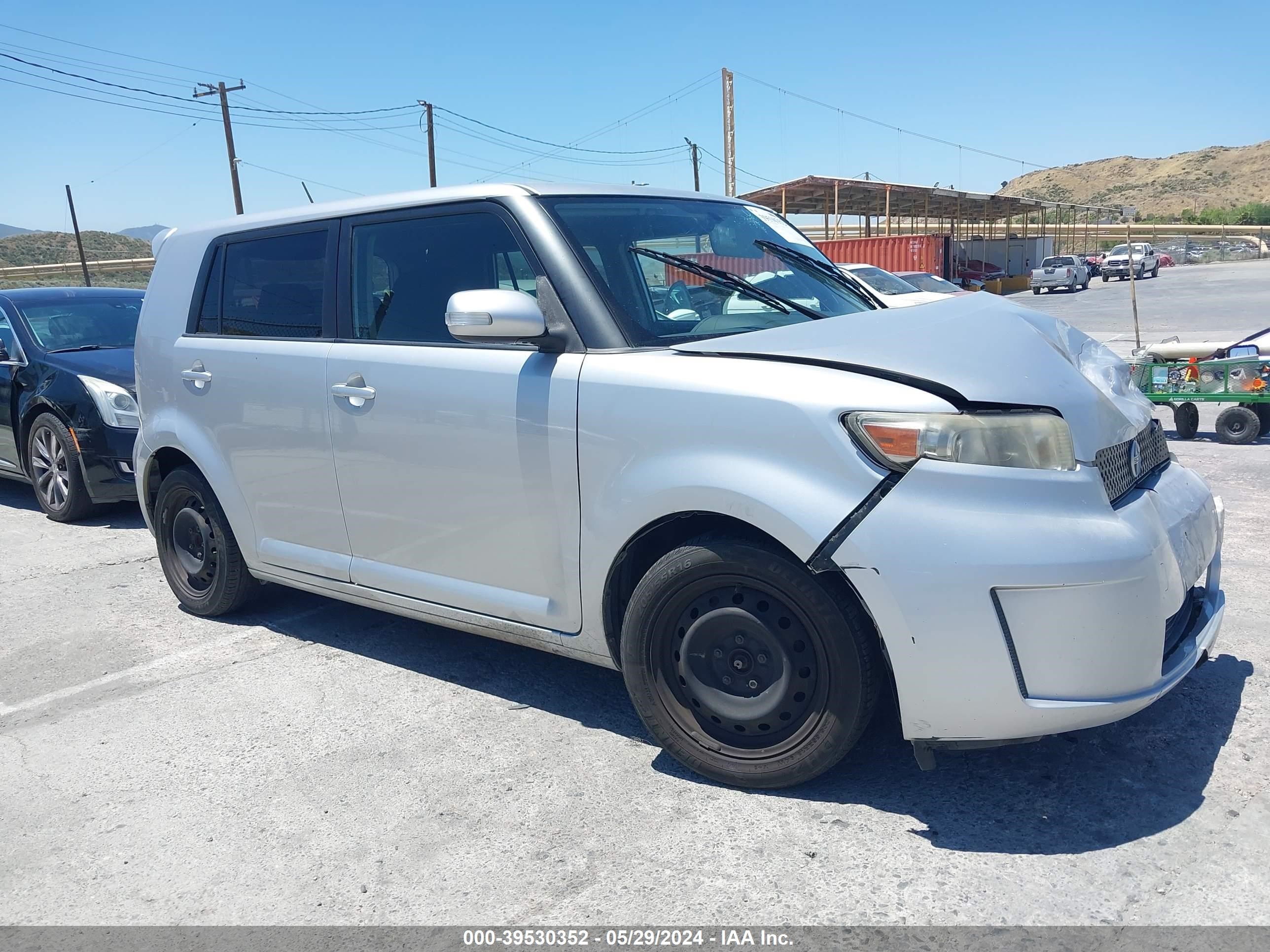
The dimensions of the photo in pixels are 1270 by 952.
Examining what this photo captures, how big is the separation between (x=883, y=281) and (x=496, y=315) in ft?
60.1

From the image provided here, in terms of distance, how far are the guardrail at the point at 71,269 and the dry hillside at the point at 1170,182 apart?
8475cm

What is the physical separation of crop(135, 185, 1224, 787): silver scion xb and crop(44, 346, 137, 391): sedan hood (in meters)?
3.32

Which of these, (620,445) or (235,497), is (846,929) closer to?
(620,445)

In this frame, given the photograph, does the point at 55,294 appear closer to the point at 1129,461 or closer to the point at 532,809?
the point at 532,809

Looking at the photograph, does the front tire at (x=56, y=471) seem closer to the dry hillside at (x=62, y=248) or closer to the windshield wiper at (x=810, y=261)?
the windshield wiper at (x=810, y=261)

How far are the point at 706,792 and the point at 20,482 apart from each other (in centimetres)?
833

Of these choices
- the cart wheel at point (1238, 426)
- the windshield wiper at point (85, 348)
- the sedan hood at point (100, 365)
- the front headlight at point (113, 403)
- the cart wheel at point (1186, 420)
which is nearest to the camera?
the front headlight at point (113, 403)

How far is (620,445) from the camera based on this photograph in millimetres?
3121

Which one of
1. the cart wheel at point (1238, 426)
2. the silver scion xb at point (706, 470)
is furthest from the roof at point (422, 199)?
the cart wheel at point (1238, 426)

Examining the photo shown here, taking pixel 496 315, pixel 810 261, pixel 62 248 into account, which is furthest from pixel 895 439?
pixel 62 248

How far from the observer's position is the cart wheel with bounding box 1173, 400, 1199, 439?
29.8 ft

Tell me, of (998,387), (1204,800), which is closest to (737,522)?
(998,387)

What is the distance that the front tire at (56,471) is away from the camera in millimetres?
7277

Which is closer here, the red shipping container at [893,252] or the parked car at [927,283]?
the parked car at [927,283]
